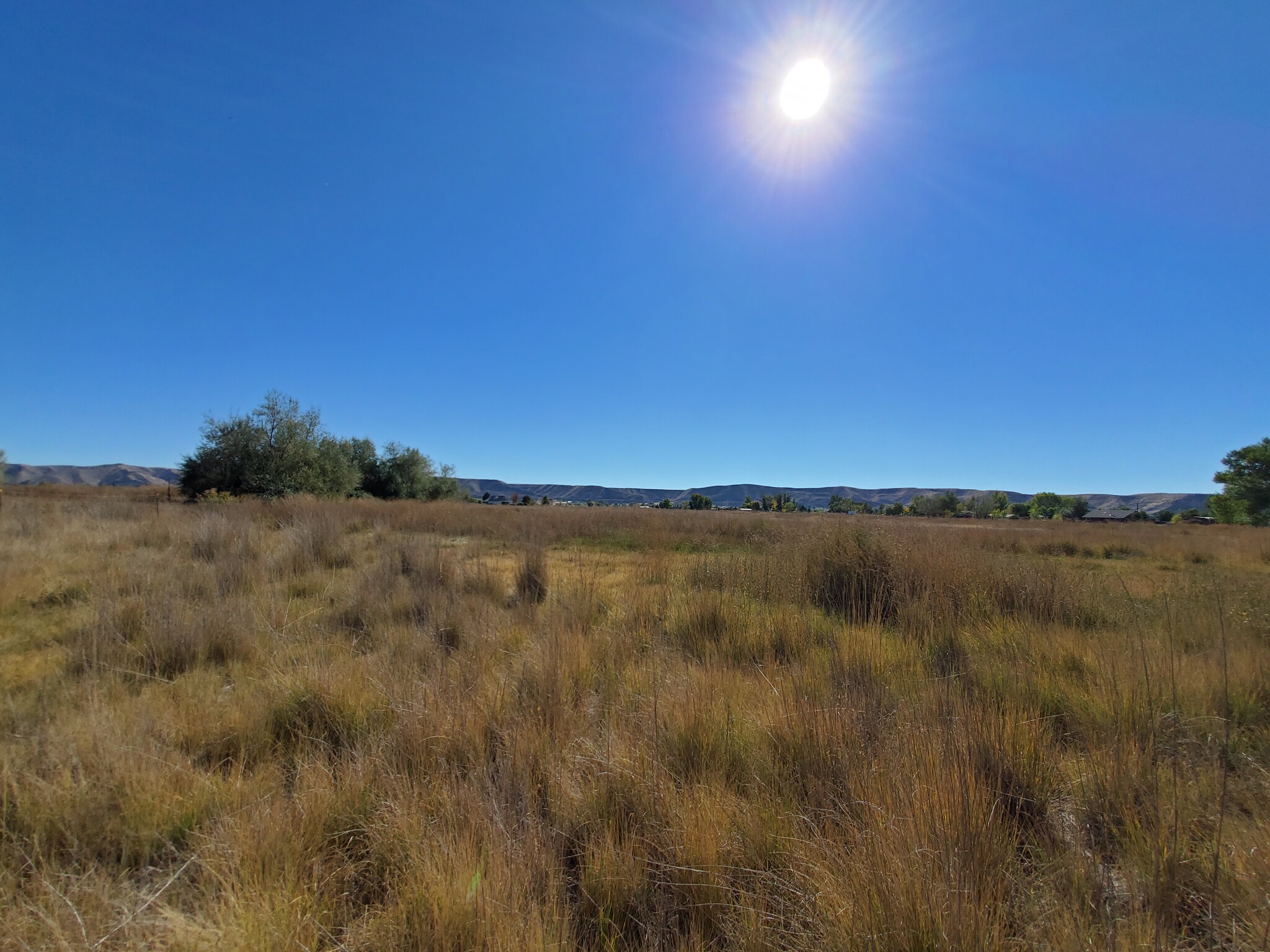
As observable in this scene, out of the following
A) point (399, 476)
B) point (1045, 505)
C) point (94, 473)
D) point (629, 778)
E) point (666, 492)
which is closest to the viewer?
point (629, 778)

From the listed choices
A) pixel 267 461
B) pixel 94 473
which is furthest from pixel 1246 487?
pixel 94 473

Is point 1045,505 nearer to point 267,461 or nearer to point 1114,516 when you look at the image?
point 1114,516

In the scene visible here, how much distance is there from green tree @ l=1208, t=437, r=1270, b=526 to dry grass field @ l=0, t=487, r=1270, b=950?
52.4 metres

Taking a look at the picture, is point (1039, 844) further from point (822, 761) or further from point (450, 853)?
point (450, 853)

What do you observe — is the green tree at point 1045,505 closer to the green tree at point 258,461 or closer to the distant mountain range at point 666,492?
the distant mountain range at point 666,492

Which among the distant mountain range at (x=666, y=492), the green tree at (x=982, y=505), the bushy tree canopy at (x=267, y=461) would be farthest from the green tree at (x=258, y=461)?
the green tree at (x=982, y=505)

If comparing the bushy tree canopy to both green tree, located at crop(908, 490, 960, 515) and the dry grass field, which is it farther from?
green tree, located at crop(908, 490, 960, 515)

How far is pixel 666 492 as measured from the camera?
16950 centimetres

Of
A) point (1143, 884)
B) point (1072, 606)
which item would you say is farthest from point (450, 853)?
point (1072, 606)

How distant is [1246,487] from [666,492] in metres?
139

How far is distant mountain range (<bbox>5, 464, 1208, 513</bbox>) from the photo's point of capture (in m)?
104

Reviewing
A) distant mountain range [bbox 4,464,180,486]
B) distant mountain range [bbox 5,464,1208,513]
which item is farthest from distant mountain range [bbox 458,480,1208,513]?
distant mountain range [bbox 4,464,180,486]

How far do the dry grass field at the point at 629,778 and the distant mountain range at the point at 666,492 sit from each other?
7878cm

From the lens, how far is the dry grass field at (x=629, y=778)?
1.21 metres
